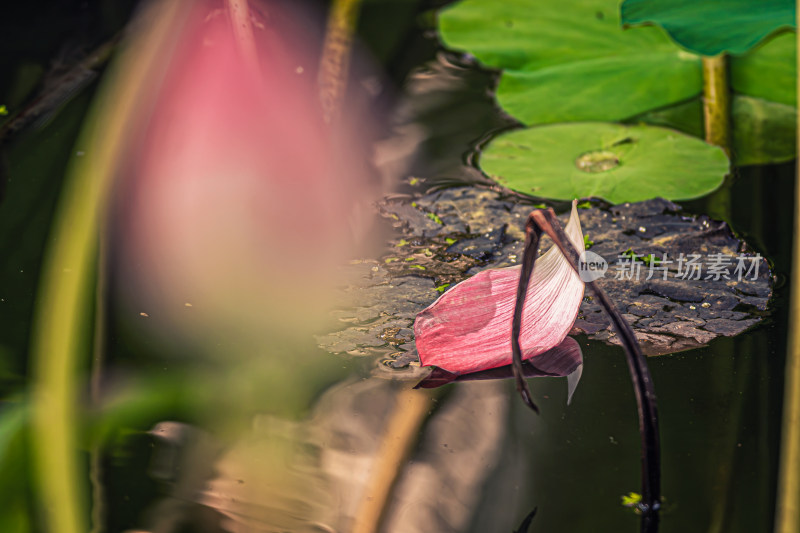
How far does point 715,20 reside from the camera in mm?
856

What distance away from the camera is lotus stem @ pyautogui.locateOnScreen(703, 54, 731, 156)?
3.10ft

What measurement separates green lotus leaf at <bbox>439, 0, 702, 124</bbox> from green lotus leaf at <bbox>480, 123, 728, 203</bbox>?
54mm

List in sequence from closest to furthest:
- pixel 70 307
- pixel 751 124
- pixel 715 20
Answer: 1. pixel 70 307
2. pixel 715 20
3. pixel 751 124

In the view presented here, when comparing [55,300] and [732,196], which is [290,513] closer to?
[55,300]

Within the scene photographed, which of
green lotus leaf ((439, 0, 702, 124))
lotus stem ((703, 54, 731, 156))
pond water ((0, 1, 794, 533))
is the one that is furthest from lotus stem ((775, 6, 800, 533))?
green lotus leaf ((439, 0, 702, 124))

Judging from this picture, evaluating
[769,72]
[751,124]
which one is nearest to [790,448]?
[751,124]

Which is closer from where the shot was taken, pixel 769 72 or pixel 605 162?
pixel 605 162

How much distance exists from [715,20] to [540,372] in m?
0.49

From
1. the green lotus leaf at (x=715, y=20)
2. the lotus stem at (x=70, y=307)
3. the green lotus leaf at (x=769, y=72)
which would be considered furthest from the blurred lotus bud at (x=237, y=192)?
the green lotus leaf at (x=769, y=72)

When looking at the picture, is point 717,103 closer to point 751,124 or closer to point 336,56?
point 751,124

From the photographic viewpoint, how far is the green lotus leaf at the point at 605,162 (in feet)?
2.79

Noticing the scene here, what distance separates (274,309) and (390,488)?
239 mm

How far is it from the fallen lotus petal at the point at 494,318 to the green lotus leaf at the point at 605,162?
30 cm

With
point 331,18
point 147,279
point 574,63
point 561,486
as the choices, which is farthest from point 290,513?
point 331,18
